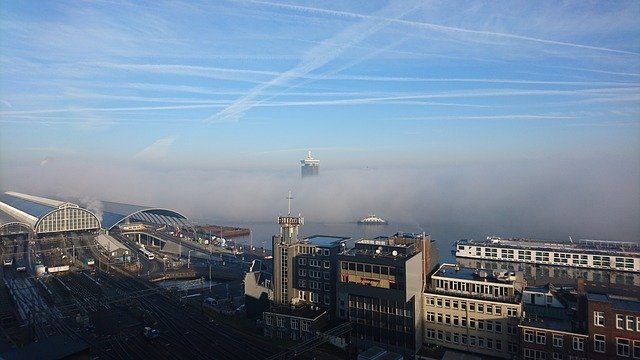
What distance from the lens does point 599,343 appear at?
43.1 ft

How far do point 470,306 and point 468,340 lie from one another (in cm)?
127

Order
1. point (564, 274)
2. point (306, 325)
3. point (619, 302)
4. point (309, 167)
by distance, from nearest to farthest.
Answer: point (619, 302), point (306, 325), point (564, 274), point (309, 167)

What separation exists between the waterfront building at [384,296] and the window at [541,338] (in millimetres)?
4053

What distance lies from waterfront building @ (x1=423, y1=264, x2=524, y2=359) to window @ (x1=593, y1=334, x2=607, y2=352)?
2.52 meters

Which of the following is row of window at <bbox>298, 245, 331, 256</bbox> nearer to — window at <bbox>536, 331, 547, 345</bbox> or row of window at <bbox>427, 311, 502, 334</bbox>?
row of window at <bbox>427, 311, 502, 334</bbox>

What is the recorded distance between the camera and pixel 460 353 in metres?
15.8

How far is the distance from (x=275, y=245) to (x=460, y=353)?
29.2 ft

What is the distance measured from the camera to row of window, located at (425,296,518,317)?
50.8 ft

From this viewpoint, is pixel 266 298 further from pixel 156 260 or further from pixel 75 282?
pixel 156 260

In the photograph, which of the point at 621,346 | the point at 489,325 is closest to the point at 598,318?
the point at 621,346

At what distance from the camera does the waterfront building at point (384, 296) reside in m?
16.0

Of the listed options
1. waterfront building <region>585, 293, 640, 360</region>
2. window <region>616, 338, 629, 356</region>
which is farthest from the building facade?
window <region>616, 338, 629, 356</region>

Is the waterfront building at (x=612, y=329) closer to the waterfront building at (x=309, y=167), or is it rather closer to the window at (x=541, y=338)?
the window at (x=541, y=338)

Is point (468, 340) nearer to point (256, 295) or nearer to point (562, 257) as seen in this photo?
point (256, 295)
